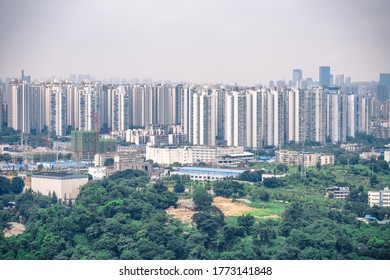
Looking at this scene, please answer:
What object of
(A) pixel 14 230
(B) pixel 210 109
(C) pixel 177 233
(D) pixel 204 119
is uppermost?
(B) pixel 210 109

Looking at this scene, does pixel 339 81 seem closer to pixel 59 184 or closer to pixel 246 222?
pixel 59 184

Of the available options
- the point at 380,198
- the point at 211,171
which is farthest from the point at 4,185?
the point at 380,198

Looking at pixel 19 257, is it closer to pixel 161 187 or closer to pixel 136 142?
pixel 161 187

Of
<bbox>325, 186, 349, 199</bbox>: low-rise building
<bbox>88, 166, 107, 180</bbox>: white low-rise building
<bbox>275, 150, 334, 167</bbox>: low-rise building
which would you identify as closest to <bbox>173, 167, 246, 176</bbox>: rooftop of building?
<bbox>88, 166, 107, 180</bbox>: white low-rise building

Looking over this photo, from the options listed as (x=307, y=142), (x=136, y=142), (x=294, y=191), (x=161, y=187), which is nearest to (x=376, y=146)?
(x=307, y=142)
